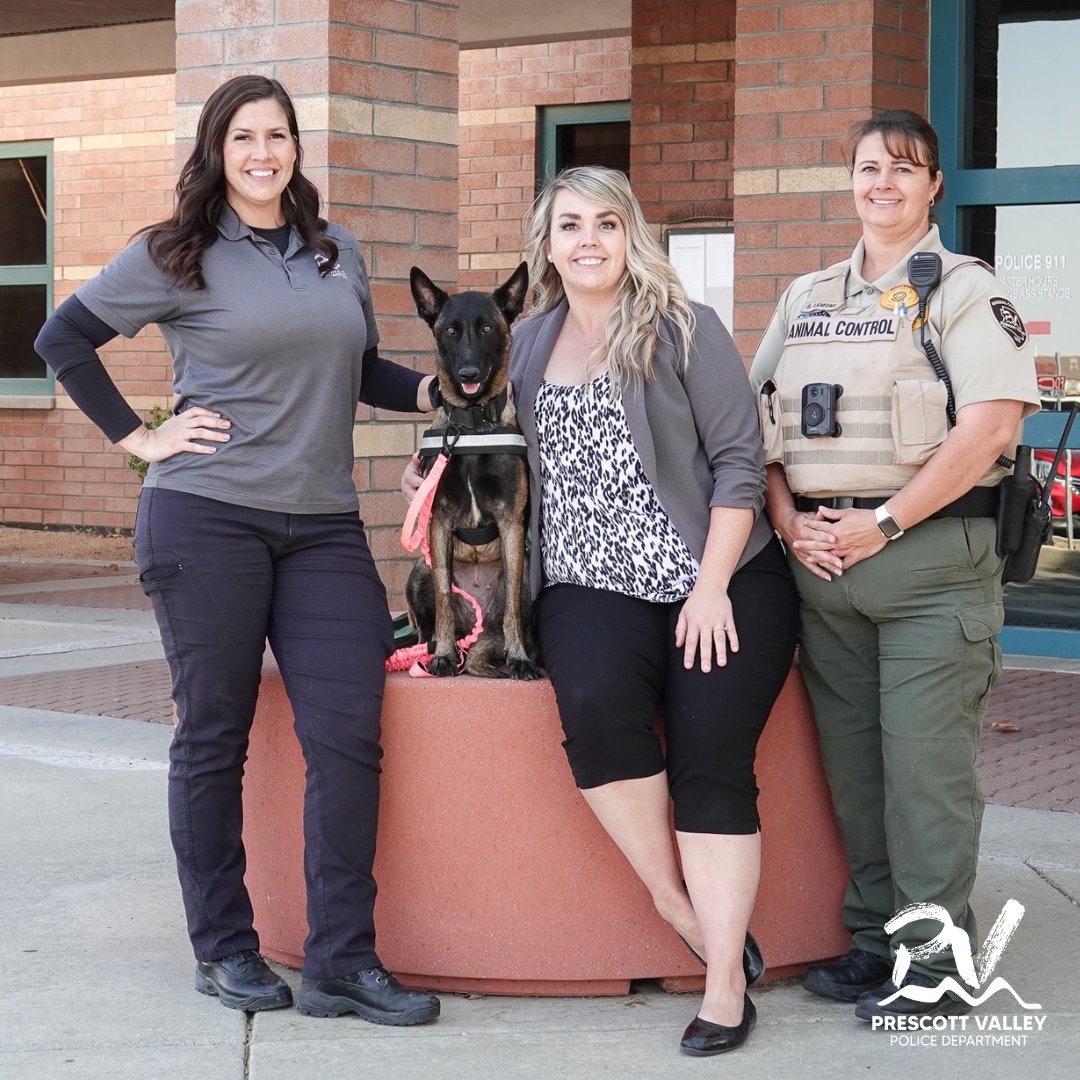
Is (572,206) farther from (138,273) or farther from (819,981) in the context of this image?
(819,981)

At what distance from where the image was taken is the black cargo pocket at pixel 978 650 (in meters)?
3.62

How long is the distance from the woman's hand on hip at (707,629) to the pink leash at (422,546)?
643 millimetres

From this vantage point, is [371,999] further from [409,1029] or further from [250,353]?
[250,353]

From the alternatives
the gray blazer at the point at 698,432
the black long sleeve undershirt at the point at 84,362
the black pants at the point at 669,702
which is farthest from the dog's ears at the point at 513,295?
the black long sleeve undershirt at the point at 84,362

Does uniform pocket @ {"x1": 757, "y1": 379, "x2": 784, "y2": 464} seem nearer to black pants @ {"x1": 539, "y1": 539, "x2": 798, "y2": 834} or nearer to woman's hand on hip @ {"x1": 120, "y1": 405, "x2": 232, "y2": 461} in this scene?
black pants @ {"x1": 539, "y1": 539, "x2": 798, "y2": 834}

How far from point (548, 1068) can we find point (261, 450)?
58.7 inches

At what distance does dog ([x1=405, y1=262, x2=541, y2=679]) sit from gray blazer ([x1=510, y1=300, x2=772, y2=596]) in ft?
1.18

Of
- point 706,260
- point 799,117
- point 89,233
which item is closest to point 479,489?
point 799,117

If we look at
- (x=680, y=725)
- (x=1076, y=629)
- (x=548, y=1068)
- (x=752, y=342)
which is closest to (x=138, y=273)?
(x=680, y=725)

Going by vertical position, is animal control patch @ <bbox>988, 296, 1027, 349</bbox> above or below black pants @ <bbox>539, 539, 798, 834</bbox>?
above

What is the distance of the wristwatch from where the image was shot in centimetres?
360

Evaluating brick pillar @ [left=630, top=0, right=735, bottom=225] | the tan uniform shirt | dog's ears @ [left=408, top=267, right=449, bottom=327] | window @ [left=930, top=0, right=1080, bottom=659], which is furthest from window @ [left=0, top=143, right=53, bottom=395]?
the tan uniform shirt

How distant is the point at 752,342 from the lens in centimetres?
755

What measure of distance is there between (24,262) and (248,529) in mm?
12993
